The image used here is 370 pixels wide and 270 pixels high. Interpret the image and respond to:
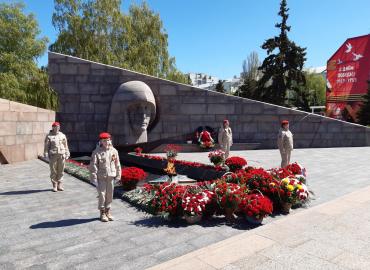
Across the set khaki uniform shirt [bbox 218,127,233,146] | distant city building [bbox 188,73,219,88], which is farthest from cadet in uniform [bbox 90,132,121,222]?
distant city building [bbox 188,73,219,88]

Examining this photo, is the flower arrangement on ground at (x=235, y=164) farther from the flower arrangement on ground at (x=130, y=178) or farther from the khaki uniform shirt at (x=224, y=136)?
the flower arrangement on ground at (x=130, y=178)

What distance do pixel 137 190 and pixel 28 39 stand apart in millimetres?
26809

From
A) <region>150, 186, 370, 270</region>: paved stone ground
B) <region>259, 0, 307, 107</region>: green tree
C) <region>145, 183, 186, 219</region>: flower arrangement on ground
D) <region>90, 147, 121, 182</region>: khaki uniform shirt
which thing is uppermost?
<region>259, 0, 307, 107</region>: green tree

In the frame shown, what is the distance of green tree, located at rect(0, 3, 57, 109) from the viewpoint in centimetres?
2570

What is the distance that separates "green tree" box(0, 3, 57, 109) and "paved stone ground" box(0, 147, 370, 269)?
17.9m

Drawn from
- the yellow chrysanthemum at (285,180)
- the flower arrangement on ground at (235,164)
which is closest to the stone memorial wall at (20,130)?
the flower arrangement on ground at (235,164)

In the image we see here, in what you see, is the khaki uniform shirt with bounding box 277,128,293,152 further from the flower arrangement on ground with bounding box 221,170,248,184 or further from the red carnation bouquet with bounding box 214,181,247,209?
the red carnation bouquet with bounding box 214,181,247,209

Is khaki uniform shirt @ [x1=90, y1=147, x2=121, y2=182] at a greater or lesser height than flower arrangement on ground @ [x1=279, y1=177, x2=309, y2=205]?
greater

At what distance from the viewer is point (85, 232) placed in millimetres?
5910

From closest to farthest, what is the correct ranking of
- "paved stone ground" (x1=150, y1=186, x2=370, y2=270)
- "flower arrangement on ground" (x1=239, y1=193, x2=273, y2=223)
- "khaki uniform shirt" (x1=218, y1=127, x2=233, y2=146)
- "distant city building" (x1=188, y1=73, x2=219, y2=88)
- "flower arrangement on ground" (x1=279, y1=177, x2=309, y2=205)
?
"paved stone ground" (x1=150, y1=186, x2=370, y2=270)
"flower arrangement on ground" (x1=239, y1=193, x2=273, y2=223)
"flower arrangement on ground" (x1=279, y1=177, x2=309, y2=205)
"khaki uniform shirt" (x1=218, y1=127, x2=233, y2=146)
"distant city building" (x1=188, y1=73, x2=219, y2=88)

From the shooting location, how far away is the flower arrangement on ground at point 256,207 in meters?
6.05

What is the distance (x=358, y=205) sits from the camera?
7.10 metres

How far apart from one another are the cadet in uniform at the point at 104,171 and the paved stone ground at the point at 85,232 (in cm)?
37

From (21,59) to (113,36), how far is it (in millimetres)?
8492
